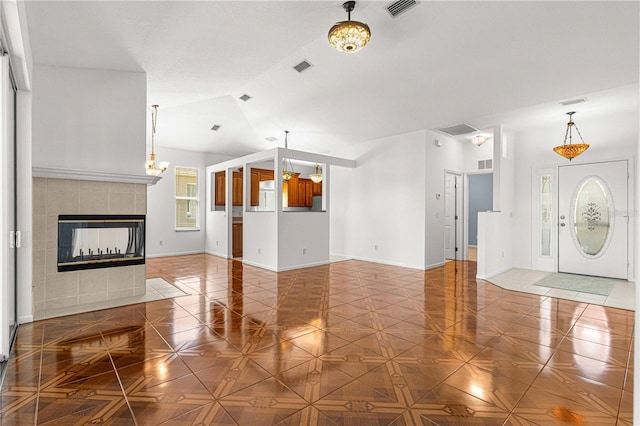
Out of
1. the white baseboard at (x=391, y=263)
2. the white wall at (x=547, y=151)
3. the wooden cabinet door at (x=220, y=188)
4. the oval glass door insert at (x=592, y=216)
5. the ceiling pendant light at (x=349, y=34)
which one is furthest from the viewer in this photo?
the wooden cabinet door at (x=220, y=188)

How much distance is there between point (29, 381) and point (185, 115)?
19.0 feet

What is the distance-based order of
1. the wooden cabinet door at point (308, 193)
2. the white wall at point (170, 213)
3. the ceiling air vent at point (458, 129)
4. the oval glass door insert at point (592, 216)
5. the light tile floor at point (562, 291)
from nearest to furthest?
the light tile floor at point (562, 291) < the oval glass door insert at point (592, 216) < the ceiling air vent at point (458, 129) < the white wall at point (170, 213) < the wooden cabinet door at point (308, 193)

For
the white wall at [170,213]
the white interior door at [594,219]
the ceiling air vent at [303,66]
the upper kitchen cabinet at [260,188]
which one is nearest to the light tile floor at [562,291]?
the white interior door at [594,219]

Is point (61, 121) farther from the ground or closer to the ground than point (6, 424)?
farther from the ground

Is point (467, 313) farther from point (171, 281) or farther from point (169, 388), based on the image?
point (171, 281)

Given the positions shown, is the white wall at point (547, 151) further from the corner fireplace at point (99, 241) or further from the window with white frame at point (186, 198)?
the window with white frame at point (186, 198)

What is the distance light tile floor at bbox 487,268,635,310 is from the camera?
4352 mm

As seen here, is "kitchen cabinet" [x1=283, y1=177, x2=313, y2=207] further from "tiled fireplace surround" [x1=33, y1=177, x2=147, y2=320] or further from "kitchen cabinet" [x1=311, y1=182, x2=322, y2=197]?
"tiled fireplace surround" [x1=33, y1=177, x2=147, y2=320]

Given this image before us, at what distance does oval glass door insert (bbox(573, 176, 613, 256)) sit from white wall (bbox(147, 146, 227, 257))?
8577 millimetres

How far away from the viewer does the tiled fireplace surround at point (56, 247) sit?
3725mm

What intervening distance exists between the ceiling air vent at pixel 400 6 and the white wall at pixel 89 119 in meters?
3.26

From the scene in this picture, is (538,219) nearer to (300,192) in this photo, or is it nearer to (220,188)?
(300,192)

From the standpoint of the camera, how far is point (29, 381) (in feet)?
7.36

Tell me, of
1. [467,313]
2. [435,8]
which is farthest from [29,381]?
[435,8]
